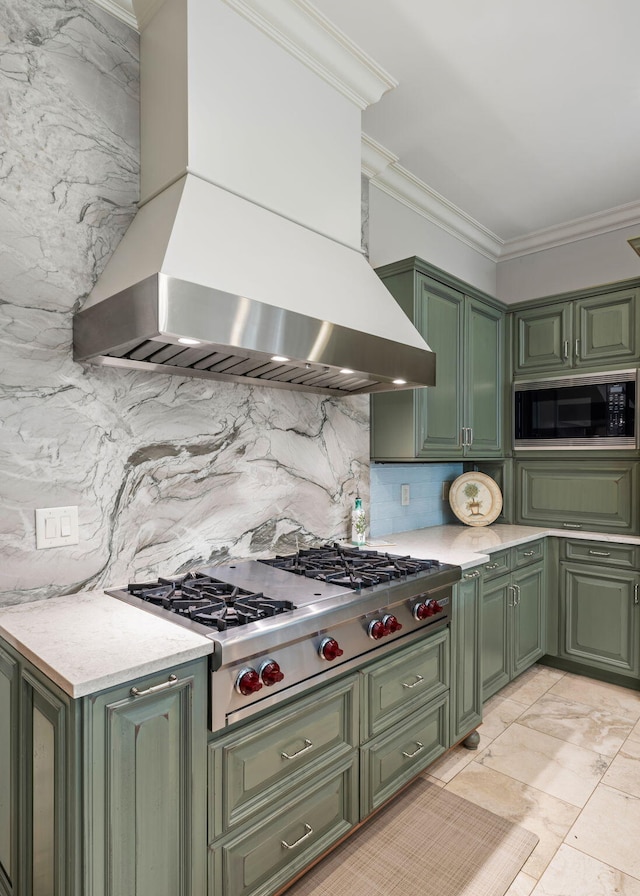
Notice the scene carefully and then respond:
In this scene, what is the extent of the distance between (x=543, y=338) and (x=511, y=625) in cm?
178

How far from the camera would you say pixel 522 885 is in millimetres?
1680

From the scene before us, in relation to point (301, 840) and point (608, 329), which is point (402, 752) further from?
point (608, 329)

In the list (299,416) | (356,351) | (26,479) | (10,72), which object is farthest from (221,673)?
(10,72)

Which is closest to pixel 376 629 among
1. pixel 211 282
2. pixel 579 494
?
pixel 211 282

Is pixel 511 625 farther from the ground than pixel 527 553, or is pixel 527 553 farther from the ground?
pixel 527 553

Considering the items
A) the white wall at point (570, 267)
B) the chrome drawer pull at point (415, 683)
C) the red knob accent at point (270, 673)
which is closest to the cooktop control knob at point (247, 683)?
the red knob accent at point (270, 673)

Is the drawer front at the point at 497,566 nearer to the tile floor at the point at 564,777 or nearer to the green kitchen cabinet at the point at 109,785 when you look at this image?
the tile floor at the point at 564,777

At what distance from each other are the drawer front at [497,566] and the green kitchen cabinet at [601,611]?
62 cm

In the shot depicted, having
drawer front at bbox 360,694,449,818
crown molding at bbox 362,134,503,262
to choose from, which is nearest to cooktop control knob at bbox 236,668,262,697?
drawer front at bbox 360,694,449,818

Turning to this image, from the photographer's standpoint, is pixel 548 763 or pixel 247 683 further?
pixel 548 763

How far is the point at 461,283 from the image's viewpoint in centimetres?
299

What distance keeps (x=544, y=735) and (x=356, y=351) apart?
6.78 ft

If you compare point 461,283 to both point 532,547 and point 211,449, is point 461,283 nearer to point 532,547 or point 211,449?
point 532,547

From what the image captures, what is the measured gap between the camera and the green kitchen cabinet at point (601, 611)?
117 inches
